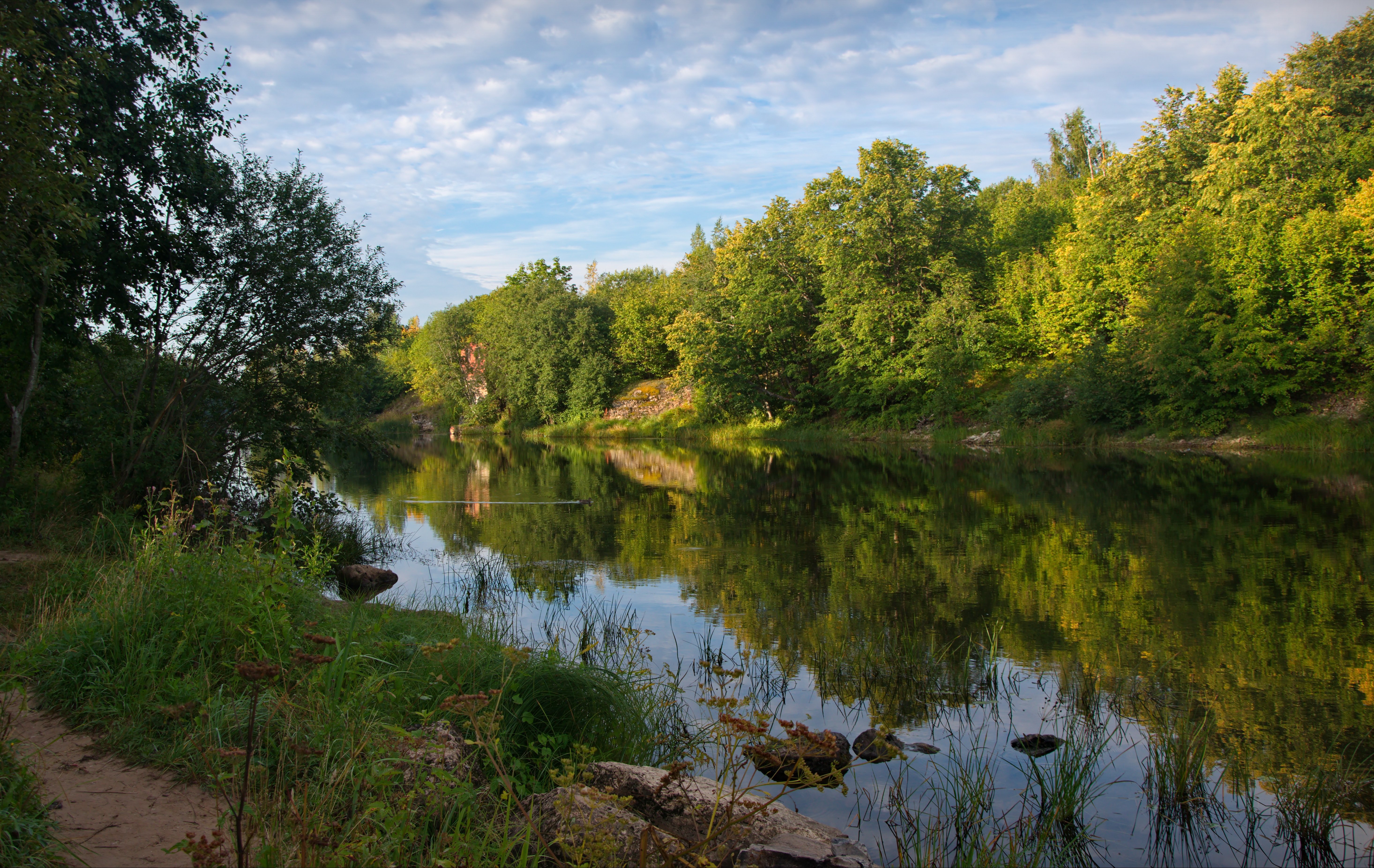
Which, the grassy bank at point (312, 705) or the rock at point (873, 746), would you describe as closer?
the grassy bank at point (312, 705)

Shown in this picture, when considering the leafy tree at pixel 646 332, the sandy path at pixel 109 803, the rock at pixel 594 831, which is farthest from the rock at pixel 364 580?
the leafy tree at pixel 646 332

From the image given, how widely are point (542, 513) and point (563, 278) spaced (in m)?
61.2

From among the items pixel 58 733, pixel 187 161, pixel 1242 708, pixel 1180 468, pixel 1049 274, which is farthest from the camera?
pixel 1049 274

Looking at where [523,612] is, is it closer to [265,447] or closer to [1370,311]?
[265,447]

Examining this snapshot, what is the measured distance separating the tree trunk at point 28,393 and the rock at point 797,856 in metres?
10.8

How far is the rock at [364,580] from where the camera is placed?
41.2 ft

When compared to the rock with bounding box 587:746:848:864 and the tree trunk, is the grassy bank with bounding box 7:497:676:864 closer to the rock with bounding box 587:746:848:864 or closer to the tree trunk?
the rock with bounding box 587:746:848:864

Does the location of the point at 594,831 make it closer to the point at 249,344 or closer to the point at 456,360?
the point at 249,344

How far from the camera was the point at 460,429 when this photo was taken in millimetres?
78000

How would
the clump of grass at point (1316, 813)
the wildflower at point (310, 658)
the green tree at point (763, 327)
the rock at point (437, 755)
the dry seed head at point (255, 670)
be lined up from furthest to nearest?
the green tree at point (763, 327)
the clump of grass at point (1316, 813)
the rock at point (437, 755)
the wildflower at point (310, 658)
the dry seed head at point (255, 670)

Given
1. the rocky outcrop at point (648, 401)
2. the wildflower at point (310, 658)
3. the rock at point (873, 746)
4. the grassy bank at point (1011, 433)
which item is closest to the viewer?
A: the wildflower at point (310, 658)

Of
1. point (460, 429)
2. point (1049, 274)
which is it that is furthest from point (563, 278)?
point (1049, 274)

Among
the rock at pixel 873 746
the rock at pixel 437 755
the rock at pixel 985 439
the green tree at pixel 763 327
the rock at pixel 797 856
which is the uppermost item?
the green tree at pixel 763 327

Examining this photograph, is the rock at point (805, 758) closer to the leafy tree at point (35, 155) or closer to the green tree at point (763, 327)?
the leafy tree at point (35, 155)
